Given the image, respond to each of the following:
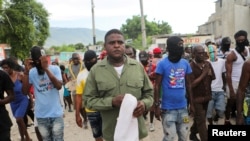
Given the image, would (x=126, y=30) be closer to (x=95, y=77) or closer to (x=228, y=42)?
(x=228, y=42)

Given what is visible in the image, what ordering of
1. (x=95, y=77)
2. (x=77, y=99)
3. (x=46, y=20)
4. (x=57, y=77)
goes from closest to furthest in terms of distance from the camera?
1. (x=95, y=77)
2. (x=57, y=77)
3. (x=77, y=99)
4. (x=46, y=20)

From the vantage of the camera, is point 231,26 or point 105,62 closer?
point 105,62

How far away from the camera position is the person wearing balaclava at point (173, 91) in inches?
171

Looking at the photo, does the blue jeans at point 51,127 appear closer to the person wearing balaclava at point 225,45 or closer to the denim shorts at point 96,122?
the denim shorts at point 96,122

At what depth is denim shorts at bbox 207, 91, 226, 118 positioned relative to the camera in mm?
5734

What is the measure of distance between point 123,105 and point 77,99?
6.78 feet

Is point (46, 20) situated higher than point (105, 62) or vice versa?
point (46, 20)

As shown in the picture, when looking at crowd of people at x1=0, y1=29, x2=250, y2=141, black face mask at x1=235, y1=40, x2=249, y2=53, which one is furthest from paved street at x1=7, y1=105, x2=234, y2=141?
black face mask at x1=235, y1=40, x2=249, y2=53

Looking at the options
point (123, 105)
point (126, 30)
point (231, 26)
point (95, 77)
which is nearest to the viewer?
point (123, 105)

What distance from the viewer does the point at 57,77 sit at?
14.3 feet

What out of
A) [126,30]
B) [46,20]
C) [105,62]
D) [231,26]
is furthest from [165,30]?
[105,62]

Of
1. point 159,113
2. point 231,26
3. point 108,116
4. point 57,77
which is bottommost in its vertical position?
point 159,113

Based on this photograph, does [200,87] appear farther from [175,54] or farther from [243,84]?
[243,84]

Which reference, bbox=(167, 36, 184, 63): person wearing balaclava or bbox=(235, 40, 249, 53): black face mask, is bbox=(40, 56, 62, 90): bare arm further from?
bbox=(235, 40, 249, 53): black face mask
